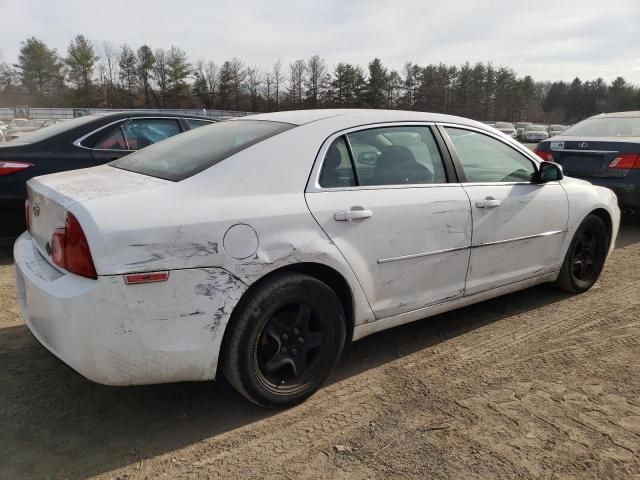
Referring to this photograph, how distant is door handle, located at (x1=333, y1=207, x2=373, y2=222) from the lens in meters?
2.62

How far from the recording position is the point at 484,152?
11.6 ft

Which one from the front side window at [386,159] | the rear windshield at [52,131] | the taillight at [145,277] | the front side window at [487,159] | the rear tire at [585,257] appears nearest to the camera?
the taillight at [145,277]

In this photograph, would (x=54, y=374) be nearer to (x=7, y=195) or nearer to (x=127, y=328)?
(x=127, y=328)

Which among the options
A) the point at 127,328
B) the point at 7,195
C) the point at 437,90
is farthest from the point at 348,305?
the point at 437,90

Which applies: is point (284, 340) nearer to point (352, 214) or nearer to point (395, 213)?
point (352, 214)

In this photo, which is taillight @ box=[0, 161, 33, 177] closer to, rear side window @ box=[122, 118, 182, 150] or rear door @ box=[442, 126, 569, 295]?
rear side window @ box=[122, 118, 182, 150]

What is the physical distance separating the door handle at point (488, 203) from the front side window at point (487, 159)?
0.48 ft

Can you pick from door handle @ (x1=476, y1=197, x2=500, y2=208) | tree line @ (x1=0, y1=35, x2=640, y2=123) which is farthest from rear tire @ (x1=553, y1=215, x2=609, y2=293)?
tree line @ (x1=0, y1=35, x2=640, y2=123)

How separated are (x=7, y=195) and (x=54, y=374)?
253cm

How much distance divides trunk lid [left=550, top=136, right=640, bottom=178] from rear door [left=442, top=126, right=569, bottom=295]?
3056mm

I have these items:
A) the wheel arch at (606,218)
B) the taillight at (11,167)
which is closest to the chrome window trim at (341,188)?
the wheel arch at (606,218)

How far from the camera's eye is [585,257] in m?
4.30

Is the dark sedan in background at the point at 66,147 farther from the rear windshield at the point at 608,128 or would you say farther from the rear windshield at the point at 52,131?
the rear windshield at the point at 608,128

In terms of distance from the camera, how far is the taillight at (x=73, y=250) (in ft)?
6.83
